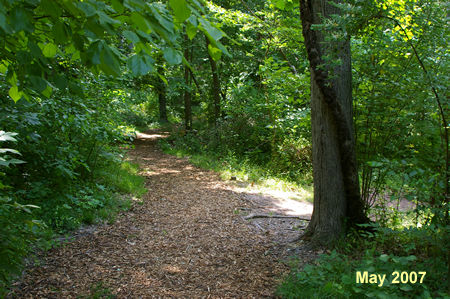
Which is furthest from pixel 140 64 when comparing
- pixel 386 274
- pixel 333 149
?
pixel 333 149

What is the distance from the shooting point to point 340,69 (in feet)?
12.7

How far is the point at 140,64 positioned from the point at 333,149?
3.16 meters

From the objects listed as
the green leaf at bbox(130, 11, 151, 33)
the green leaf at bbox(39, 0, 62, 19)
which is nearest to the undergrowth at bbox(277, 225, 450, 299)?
the green leaf at bbox(130, 11, 151, 33)

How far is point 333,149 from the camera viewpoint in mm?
3963

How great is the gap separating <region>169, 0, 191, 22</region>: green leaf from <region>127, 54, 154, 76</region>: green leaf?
0.23m

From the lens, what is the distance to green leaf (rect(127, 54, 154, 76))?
53.0 inches

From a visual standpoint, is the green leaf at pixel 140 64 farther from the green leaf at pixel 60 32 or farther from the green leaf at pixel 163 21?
the green leaf at pixel 60 32

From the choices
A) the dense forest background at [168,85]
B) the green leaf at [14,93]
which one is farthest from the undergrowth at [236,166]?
the green leaf at [14,93]

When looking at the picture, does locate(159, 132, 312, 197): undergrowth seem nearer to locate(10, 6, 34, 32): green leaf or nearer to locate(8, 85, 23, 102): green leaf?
locate(8, 85, 23, 102): green leaf

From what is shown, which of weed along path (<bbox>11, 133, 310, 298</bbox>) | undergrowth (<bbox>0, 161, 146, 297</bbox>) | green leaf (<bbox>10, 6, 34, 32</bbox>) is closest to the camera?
green leaf (<bbox>10, 6, 34, 32</bbox>)

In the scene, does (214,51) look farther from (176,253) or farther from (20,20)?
(176,253)

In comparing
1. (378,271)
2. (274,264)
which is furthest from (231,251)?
(378,271)

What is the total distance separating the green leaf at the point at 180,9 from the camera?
1351 mm

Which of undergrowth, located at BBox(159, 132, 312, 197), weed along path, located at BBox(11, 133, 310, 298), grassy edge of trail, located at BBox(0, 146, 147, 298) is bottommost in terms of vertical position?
weed along path, located at BBox(11, 133, 310, 298)
